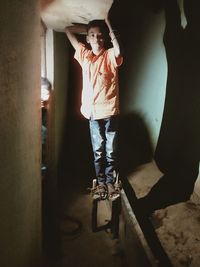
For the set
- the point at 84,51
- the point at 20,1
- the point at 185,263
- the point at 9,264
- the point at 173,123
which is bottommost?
the point at 185,263

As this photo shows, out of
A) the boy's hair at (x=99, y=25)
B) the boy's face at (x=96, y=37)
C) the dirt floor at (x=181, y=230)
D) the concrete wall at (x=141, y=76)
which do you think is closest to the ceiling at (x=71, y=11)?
the boy's hair at (x=99, y=25)

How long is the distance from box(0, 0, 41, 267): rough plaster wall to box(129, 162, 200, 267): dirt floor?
7.05 ft

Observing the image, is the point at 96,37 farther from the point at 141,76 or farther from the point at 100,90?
the point at 141,76

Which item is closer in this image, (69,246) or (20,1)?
(20,1)

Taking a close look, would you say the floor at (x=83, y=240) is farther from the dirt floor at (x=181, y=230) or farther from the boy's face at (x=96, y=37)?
the boy's face at (x=96, y=37)

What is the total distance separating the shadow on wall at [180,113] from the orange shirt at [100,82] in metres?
1.53

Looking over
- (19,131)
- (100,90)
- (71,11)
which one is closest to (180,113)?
(100,90)

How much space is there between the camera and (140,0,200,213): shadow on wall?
6.34 metres

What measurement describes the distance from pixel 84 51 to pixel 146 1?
3133 mm

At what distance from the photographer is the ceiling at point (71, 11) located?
4.55m

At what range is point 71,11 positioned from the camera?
195 inches

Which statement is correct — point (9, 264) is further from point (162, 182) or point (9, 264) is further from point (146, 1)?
point (146, 1)

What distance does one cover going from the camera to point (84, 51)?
613 centimetres

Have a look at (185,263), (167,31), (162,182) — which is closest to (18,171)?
(185,263)
